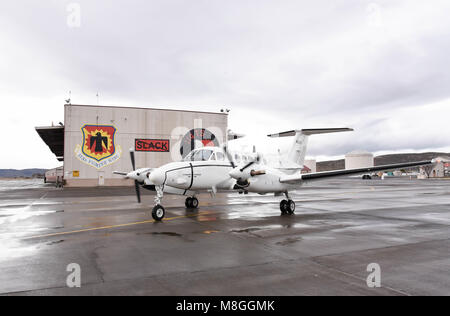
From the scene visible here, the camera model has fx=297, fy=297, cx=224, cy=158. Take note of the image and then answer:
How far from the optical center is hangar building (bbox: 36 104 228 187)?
3994 cm

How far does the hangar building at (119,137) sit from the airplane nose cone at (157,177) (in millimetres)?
31814

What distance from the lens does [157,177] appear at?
454 inches

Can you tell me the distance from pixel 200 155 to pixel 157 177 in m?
2.56

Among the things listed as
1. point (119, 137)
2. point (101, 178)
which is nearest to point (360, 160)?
point (119, 137)

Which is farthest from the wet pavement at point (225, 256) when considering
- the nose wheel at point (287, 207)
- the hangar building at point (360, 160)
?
the hangar building at point (360, 160)

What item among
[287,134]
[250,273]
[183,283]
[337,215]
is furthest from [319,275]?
[287,134]

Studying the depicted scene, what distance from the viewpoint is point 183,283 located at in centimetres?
495

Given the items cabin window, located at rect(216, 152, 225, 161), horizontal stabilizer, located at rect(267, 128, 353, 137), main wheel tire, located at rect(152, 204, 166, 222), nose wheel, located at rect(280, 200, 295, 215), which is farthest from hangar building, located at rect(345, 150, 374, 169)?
main wheel tire, located at rect(152, 204, 166, 222)

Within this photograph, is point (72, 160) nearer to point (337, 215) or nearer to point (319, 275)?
point (337, 215)

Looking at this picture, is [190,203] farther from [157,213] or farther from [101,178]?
[101,178]

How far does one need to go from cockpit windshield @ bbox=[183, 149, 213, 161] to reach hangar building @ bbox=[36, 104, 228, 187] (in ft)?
100

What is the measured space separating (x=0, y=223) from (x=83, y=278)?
8638 mm

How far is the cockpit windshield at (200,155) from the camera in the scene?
13305mm

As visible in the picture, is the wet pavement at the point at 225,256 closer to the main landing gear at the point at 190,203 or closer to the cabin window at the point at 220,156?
the cabin window at the point at 220,156
